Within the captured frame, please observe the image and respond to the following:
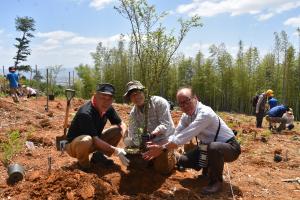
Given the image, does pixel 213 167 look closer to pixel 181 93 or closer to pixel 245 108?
pixel 181 93

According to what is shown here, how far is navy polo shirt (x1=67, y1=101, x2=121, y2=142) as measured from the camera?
4344 mm

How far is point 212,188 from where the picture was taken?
411 centimetres

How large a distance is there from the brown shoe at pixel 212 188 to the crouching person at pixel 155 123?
1.89ft

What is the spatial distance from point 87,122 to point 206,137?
4.49 ft

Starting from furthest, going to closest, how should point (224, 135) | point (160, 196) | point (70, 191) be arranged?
point (224, 135), point (160, 196), point (70, 191)

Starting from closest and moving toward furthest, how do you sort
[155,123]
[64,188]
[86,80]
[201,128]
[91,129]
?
[64,188]
[201,128]
[91,129]
[155,123]
[86,80]

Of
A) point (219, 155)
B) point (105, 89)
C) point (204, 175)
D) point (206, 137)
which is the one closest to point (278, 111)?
point (204, 175)

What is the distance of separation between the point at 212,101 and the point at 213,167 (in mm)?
31022

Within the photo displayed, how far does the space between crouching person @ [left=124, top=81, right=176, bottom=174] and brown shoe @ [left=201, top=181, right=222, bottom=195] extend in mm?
577

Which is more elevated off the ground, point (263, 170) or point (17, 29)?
point (17, 29)

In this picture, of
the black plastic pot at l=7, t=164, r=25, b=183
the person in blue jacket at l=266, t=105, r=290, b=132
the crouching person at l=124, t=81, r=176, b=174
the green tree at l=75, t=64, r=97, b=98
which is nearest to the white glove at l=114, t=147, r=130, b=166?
the crouching person at l=124, t=81, r=176, b=174

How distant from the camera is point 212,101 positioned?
34.8m

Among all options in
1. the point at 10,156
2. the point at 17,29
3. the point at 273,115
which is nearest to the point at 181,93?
the point at 10,156

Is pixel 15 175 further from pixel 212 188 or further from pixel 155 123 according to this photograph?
pixel 212 188
